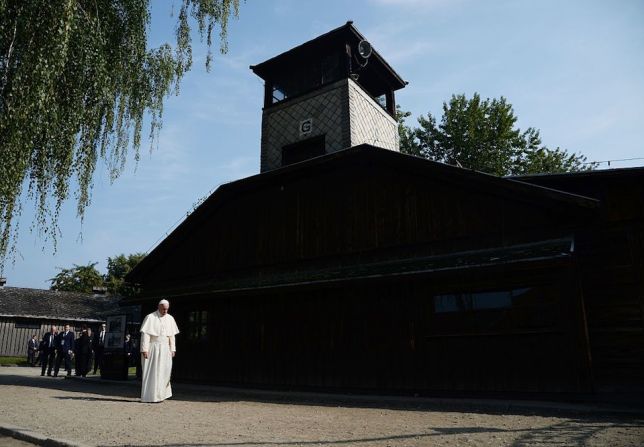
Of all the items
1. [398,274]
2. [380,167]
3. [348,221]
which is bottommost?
[398,274]

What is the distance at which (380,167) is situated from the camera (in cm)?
1161

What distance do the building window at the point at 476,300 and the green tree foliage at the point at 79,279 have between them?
173 ft

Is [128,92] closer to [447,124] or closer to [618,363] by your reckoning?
[618,363]

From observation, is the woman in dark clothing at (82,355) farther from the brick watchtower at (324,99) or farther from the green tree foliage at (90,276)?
the green tree foliage at (90,276)

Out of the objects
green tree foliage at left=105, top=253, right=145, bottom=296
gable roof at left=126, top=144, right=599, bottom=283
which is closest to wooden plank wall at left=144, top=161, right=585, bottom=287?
gable roof at left=126, top=144, right=599, bottom=283

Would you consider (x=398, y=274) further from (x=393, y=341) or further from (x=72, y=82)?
(x=72, y=82)

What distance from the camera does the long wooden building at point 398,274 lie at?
336 inches

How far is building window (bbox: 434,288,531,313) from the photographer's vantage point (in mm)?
8852

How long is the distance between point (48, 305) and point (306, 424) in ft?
113

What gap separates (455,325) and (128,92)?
8167 mm

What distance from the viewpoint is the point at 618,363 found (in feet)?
28.2

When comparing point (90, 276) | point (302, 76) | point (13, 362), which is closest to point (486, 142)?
point (302, 76)

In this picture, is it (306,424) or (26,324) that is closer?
(306,424)

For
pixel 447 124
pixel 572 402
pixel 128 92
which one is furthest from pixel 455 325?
pixel 447 124
